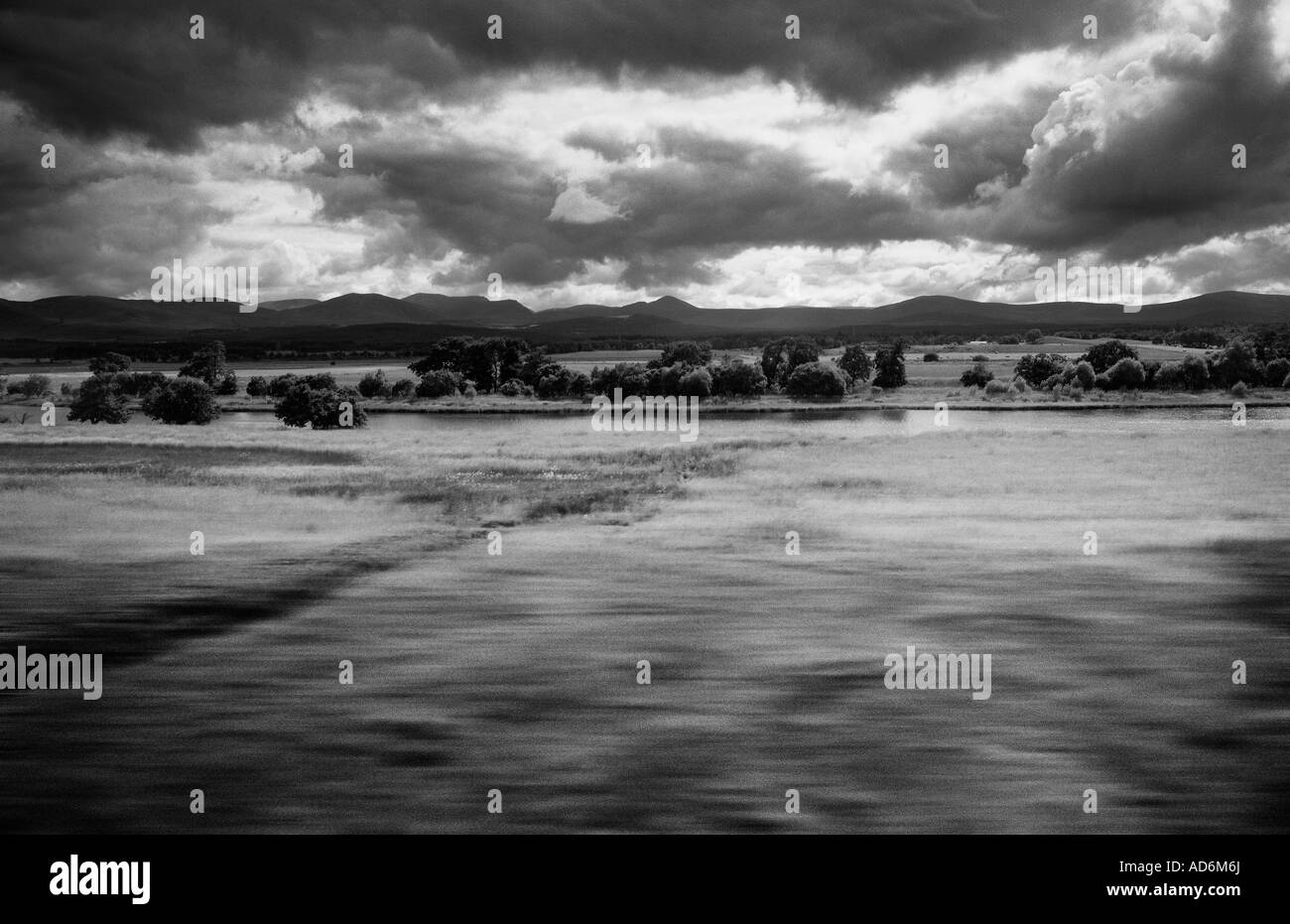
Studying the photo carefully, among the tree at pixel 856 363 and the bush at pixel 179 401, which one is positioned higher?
the tree at pixel 856 363

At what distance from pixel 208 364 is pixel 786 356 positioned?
8.01 m

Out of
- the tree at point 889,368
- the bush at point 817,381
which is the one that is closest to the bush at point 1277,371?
the tree at point 889,368

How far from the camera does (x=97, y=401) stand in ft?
39.1

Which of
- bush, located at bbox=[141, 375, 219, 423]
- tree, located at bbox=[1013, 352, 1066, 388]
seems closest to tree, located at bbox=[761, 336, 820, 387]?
tree, located at bbox=[1013, 352, 1066, 388]

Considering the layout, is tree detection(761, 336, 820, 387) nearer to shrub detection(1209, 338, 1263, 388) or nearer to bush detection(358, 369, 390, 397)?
shrub detection(1209, 338, 1263, 388)

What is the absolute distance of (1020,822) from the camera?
283cm

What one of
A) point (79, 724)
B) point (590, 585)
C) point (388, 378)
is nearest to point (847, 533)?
point (590, 585)

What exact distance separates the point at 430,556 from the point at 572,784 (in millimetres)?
3220

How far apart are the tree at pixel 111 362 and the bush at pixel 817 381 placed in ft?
28.8

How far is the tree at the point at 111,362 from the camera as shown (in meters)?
11.9

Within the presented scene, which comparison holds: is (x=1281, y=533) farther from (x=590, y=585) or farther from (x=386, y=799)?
(x=386, y=799)

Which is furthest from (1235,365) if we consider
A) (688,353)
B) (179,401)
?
(179,401)

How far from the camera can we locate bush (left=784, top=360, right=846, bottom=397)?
11.2 metres

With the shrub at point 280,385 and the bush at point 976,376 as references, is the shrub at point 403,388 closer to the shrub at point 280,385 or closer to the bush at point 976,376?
the shrub at point 280,385
